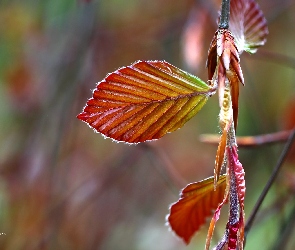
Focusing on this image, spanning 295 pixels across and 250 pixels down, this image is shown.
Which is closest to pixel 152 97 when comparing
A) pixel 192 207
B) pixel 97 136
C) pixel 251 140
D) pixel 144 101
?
pixel 144 101

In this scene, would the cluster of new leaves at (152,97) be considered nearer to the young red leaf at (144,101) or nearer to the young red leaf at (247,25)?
the young red leaf at (144,101)

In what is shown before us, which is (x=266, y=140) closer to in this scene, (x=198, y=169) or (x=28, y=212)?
(x=28, y=212)

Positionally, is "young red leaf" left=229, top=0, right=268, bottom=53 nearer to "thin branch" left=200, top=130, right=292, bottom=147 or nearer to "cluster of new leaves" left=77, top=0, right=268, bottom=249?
"cluster of new leaves" left=77, top=0, right=268, bottom=249

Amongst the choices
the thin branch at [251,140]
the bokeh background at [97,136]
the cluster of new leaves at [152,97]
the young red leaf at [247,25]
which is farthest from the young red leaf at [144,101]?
the bokeh background at [97,136]

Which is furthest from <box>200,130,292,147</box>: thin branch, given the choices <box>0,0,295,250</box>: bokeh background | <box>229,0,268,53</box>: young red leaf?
<box>0,0,295,250</box>: bokeh background

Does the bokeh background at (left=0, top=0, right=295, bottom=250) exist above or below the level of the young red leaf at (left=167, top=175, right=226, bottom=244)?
above

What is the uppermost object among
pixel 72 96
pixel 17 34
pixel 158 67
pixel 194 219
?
A: pixel 17 34

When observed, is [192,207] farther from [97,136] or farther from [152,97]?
[97,136]

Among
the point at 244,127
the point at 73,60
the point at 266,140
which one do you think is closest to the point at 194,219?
the point at 266,140
